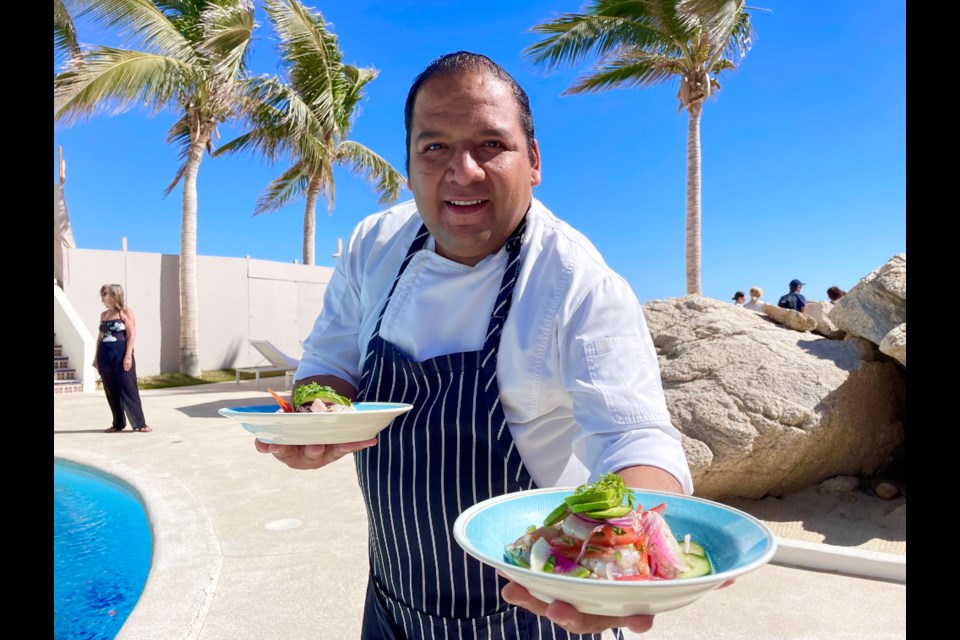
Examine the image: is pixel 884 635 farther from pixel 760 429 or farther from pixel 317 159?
pixel 317 159

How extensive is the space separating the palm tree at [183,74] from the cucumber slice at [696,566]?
13.6m

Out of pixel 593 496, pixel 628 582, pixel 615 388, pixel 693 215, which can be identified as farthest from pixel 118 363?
pixel 693 215

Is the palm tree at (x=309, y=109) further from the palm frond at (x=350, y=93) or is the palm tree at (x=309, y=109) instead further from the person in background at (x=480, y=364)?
the person in background at (x=480, y=364)

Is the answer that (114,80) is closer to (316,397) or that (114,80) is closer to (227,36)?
(227,36)

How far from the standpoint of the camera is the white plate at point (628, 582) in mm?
801

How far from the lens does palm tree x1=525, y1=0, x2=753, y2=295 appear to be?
11.1 meters

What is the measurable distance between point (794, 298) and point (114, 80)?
42.0 feet

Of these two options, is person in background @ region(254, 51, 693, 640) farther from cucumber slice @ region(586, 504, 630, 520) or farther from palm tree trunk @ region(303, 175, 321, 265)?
palm tree trunk @ region(303, 175, 321, 265)

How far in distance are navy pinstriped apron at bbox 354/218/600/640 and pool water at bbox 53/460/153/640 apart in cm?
373

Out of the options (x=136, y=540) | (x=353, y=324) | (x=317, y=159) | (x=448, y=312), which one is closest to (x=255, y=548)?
(x=136, y=540)

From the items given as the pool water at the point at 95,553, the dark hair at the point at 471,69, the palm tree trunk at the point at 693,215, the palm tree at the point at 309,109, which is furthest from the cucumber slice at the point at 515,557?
the palm tree at the point at 309,109

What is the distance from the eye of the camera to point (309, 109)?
1591 centimetres

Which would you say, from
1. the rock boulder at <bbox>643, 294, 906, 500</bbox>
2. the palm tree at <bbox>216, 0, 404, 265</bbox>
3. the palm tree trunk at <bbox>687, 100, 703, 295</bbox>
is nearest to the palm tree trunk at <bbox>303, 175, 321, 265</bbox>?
the palm tree at <bbox>216, 0, 404, 265</bbox>

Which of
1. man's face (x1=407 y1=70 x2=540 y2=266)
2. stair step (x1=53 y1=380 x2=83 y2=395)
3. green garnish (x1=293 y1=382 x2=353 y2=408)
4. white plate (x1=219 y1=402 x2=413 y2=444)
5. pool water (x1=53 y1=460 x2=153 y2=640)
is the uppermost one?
man's face (x1=407 y1=70 x2=540 y2=266)
